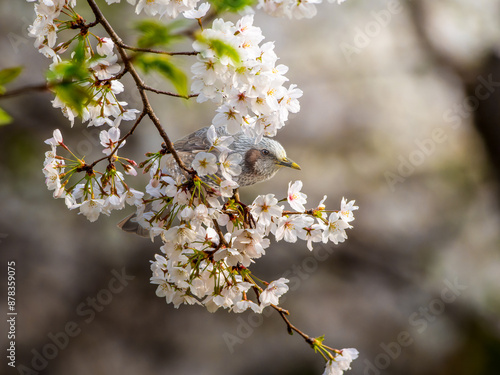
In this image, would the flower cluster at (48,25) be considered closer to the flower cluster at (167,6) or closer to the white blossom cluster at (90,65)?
the white blossom cluster at (90,65)

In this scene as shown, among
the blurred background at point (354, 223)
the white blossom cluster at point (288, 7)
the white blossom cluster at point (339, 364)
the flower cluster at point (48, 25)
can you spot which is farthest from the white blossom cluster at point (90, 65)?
the blurred background at point (354, 223)

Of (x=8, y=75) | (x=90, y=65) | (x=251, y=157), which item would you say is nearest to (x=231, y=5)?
(x=8, y=75)

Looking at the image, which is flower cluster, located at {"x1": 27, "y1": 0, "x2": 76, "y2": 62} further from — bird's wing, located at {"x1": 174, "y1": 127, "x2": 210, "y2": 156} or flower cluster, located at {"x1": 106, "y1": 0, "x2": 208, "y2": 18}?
bird's wing, located at {"x1": 174, "y1": 127, "x2": 210, "y2": 156}

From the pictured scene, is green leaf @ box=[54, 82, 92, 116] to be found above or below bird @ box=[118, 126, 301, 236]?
below

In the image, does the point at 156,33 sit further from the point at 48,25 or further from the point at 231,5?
the point at 48,25

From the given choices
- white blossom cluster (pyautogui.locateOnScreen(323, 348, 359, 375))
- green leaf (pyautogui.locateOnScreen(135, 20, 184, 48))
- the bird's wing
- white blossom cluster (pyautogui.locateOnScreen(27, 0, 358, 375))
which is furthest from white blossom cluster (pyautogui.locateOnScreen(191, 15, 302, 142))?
white blossom cluster (pyautogui.locateOnScreen(323, 348, 359, 375))

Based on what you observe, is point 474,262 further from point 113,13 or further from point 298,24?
point 113,13

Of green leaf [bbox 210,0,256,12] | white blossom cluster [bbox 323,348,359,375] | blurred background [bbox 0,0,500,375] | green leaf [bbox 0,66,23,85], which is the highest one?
blurred background [bbox 0,0,500,375]
